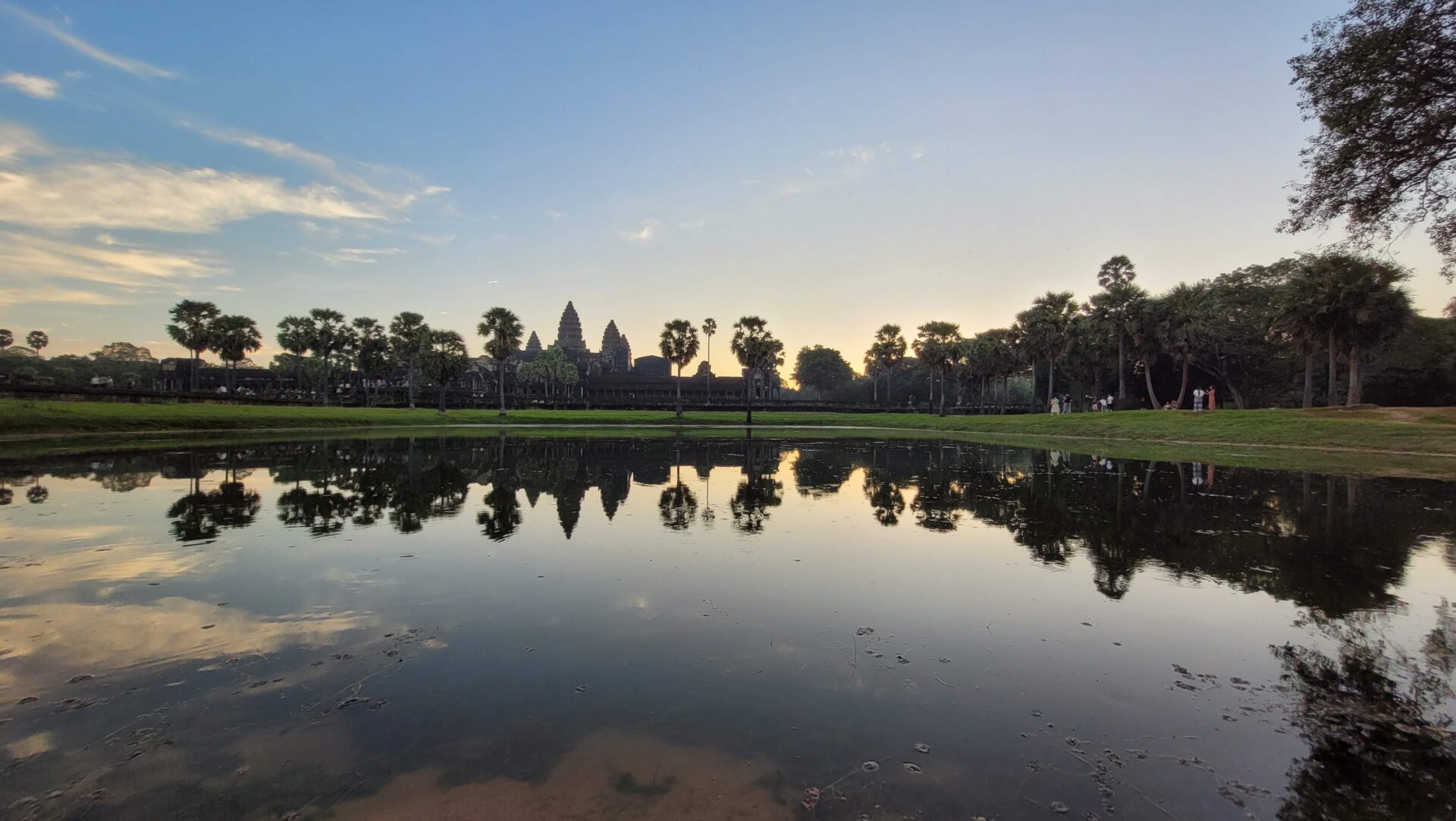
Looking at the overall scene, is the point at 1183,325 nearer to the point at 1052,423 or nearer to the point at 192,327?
the point at 1052,423

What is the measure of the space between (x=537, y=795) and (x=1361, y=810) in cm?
482

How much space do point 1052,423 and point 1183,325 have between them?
1915 centimetres

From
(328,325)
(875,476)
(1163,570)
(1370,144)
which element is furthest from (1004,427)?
(328,325)

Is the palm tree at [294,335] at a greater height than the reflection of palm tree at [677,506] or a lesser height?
greater

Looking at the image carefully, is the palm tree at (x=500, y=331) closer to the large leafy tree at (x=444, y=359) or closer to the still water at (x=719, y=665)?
the large leafy tree at (x=444, y=359)

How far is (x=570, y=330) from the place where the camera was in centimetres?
16025

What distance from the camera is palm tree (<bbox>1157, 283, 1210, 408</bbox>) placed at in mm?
54188

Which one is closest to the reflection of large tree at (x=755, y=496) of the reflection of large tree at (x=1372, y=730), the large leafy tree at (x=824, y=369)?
the reflection of large tree at (x=1372, y=730)

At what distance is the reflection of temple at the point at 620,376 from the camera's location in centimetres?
10425

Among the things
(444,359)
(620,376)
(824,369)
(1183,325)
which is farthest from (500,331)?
(824,369)

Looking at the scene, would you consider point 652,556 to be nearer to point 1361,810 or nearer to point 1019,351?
point 1361,810

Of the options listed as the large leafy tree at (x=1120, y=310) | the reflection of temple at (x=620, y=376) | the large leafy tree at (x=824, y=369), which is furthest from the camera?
the large leafy tree at (x=824, y=369)

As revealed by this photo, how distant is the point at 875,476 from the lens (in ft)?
68.9

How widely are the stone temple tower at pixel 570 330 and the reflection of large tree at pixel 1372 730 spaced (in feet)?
520
